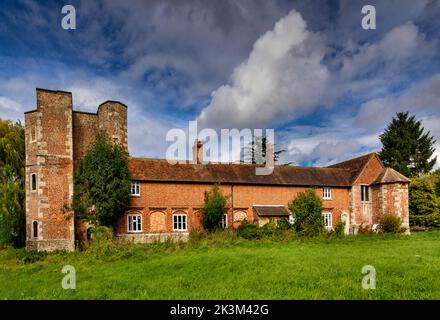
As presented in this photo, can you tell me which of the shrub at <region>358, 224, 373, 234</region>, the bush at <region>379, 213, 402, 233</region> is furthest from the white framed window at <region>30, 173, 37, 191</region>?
the bush at <region>379, 213, 402, 233</region>

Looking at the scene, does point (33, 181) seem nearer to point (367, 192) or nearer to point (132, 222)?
point (132, 222)

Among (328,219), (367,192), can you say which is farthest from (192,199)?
(367,192)

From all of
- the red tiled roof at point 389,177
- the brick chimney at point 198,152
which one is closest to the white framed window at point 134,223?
the brick chimney at point 198,152

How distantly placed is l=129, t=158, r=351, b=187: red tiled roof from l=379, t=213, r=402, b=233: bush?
4716 mm

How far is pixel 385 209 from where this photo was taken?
30.7m

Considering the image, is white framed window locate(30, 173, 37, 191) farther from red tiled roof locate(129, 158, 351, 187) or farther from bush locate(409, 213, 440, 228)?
bush locate(409, 213, 440, 228)

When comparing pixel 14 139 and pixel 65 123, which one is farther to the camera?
pixel 14 139

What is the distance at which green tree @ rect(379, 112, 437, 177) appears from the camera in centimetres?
4681

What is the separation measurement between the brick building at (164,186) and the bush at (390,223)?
3.07 ft

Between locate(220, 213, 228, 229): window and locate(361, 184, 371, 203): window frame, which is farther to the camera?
locate(361, 184, 371, 203): window frame

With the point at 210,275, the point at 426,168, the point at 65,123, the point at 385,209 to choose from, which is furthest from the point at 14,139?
the point at 426,168

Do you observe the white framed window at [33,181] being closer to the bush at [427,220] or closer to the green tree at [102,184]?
the green tree at [102,184]
